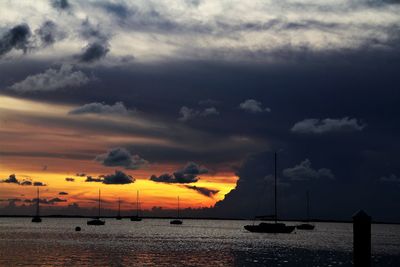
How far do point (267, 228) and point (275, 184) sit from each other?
22.1 m

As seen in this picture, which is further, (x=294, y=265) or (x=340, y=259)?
(x=340, y=259)

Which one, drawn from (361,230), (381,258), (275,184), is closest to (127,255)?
(381,258)

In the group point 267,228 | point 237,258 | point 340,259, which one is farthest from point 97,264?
point 267,228

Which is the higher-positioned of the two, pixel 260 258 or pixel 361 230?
pixel 361 230

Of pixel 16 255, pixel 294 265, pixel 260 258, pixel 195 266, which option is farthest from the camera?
pixel 260 258

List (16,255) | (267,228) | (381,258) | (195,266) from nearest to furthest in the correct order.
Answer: (195,266), (16,255), (381,258), (267,228)

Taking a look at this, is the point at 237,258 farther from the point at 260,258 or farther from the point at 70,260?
the point at 70,260

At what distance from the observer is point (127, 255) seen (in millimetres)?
111562

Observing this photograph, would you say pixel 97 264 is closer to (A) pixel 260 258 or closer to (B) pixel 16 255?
(B) pixel 16 255

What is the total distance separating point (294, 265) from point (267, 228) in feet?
320

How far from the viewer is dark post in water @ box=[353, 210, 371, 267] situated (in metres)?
25.8

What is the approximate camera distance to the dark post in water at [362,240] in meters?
25.8

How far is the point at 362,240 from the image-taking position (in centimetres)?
2602

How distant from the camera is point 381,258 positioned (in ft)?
396
